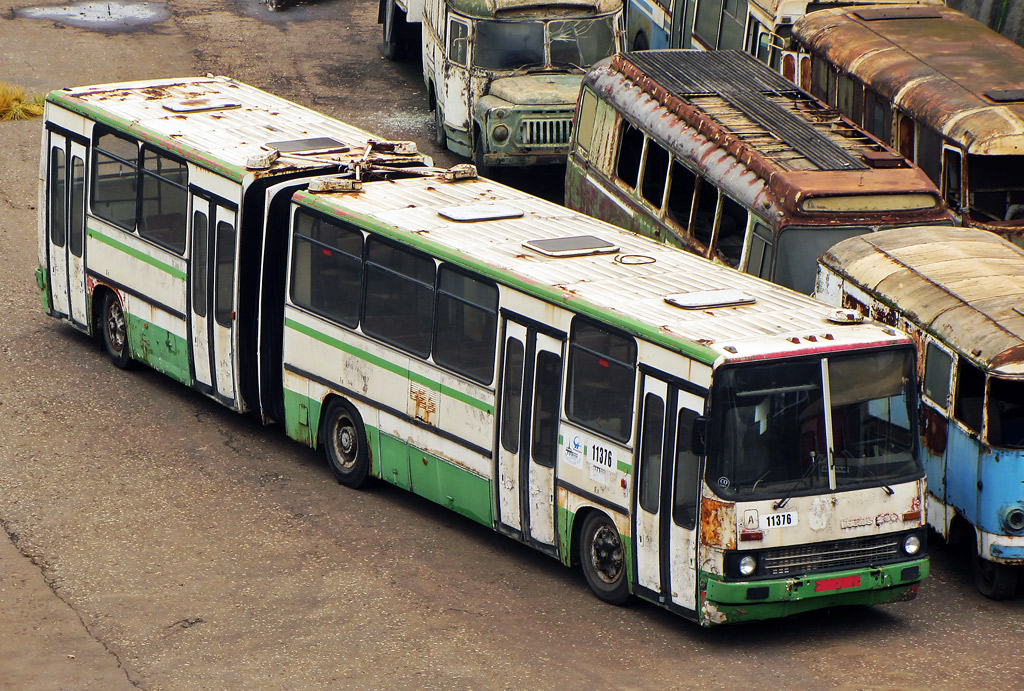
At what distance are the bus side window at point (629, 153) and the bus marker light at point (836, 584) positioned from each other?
7.17 metres

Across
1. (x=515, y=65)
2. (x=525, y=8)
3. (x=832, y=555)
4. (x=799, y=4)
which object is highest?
(x=799, y=4)

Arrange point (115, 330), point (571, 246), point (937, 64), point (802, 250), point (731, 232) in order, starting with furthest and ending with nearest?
point (937, 64) < point (115, 330) < point (731, 232) < point (802, 250) < point (571, 246)

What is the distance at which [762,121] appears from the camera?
16250mm

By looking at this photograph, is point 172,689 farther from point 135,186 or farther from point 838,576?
point 135,186

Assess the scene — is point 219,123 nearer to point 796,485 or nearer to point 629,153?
point 629,153

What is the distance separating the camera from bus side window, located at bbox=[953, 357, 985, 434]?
39.0 feet

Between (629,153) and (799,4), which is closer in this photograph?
(629,153)

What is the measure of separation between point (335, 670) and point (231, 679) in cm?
64

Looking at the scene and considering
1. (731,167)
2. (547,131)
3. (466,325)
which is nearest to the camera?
(466,325)

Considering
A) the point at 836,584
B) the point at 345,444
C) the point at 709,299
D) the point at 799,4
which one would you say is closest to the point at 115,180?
the point at 345,444

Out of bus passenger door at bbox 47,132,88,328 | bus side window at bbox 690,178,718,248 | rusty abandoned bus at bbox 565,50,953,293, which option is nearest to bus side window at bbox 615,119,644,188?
rusty abandoned bus at bbox 565,50,953,293

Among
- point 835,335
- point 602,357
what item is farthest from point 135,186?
point 835,335

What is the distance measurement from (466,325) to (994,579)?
13.6 ft

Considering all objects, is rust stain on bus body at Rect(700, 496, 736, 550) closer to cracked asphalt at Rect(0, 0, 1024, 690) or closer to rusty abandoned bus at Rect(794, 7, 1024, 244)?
cracked asphalt at Rect(0, 0, 1024, 690)
